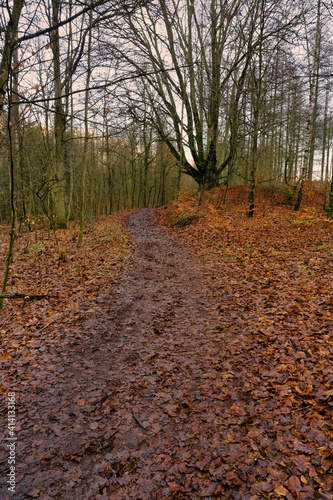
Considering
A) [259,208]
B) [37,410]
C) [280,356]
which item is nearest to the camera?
[37,410]

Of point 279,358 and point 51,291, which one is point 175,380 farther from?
point 51,291

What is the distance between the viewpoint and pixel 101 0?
11.9ft

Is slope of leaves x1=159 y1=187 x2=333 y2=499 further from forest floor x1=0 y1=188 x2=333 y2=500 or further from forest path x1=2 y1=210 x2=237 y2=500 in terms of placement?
forest path x1=2 y1=210 x2=237 y2=500

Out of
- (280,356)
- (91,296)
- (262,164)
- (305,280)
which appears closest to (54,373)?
(91,296)

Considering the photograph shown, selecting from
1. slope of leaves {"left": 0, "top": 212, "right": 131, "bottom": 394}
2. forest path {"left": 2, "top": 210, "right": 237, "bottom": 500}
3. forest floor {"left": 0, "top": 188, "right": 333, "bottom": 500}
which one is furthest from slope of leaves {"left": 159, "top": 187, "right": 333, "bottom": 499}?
slope of leaves {"left": 0, "top": 212, "right": 131, "bottom": 394}

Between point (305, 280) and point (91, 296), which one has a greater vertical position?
point (305, 280)

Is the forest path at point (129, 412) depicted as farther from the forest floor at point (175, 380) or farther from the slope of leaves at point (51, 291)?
the slope of leaves at point (51, 291)

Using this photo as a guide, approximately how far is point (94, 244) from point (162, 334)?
841cm

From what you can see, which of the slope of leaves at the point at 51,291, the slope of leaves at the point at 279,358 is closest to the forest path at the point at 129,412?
the slope of leaves at the point at 279,358

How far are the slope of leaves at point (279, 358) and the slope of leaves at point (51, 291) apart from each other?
3.29m

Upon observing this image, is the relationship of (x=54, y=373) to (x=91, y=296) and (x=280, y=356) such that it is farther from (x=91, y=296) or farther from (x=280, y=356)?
(x=280, y=356)

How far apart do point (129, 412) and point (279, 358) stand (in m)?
2.58

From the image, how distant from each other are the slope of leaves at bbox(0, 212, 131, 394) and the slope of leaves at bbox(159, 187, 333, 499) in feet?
10.8

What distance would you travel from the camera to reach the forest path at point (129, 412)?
296cm
